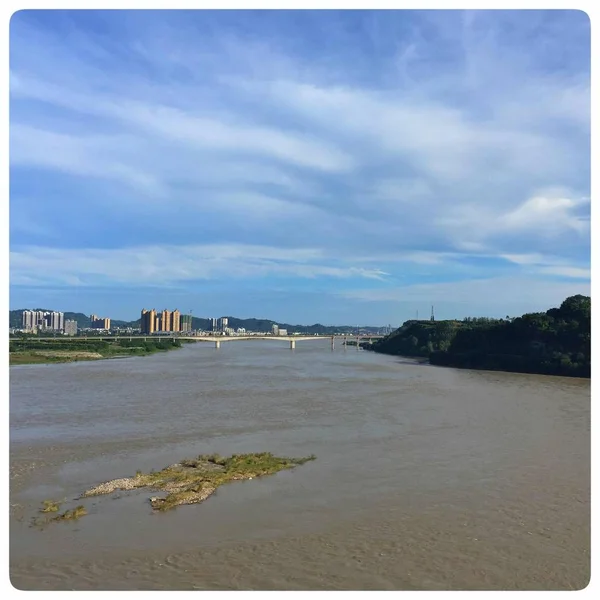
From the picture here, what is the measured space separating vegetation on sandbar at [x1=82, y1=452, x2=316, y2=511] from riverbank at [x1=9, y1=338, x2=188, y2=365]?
668 inches

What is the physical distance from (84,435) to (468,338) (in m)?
18.4

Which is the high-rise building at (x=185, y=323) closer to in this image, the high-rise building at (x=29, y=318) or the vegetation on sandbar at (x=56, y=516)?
the high-rise building at (x=29, y=318)

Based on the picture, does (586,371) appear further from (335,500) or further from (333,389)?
(335,500)

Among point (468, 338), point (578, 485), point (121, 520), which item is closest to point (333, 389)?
point (578, 485)

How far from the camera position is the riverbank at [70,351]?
2161 cm

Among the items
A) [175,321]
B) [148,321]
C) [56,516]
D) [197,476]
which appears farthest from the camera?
[175,321]

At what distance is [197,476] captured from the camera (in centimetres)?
491

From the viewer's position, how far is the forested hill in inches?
645

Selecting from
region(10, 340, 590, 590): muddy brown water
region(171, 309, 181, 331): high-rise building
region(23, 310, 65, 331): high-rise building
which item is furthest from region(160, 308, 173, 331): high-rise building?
region(10, 340, 590, 590): muddy brown water

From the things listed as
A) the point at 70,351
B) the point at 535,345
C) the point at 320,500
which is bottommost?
the point at 70,351

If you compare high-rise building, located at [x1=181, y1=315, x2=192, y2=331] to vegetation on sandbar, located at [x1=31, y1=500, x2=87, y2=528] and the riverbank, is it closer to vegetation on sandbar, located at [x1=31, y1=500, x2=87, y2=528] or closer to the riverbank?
the riverbank

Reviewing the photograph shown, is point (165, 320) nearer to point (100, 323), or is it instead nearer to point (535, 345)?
point (100, 323)

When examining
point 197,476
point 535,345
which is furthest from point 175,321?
point 197,476

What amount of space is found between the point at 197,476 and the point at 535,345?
626 inches
